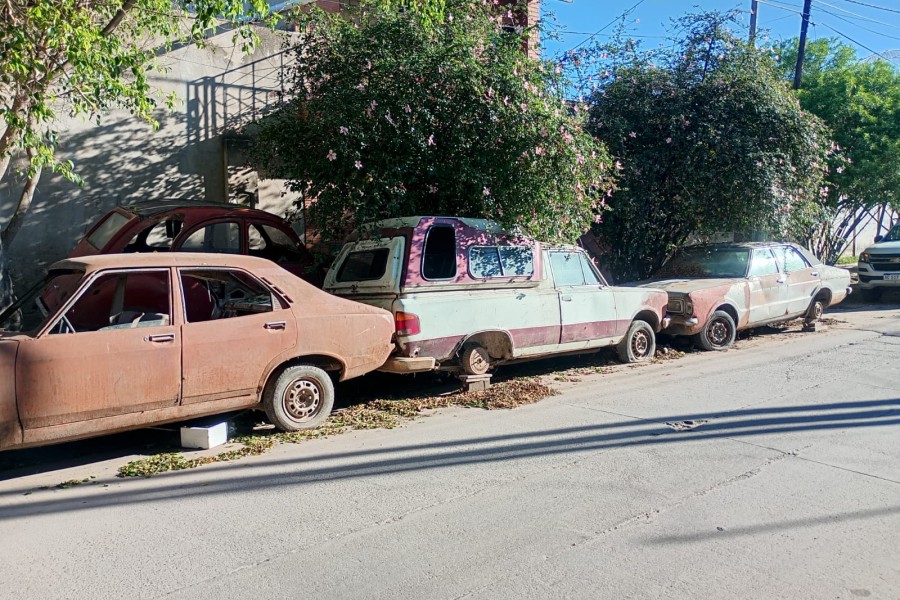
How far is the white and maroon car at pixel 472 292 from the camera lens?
7.79 meters

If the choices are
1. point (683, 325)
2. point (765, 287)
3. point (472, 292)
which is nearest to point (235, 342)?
point (472, 292)

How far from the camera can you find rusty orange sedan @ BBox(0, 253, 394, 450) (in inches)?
210

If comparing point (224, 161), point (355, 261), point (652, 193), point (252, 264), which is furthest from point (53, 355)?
point (652, 193)

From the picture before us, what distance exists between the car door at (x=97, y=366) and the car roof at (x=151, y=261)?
0.07m

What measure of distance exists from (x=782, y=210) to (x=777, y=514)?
979 cm

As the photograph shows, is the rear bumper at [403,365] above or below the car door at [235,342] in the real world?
below

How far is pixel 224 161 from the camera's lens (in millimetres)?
13398

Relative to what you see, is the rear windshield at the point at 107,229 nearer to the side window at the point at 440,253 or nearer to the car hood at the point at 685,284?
the side window at the point at 440,253

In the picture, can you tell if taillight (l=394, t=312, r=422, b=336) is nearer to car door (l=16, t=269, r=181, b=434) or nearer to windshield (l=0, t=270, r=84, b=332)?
car door (l=16, t=269, r=181, b=434)

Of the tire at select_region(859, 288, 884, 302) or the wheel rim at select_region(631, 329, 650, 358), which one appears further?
the tire at select_region(859, 288, 884, 302)

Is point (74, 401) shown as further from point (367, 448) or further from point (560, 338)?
point (560, 338)

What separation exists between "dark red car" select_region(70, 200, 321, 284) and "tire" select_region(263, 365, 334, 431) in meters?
3.31

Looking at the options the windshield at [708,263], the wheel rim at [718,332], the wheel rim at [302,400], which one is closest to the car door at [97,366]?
the wheel rim at [302,400]

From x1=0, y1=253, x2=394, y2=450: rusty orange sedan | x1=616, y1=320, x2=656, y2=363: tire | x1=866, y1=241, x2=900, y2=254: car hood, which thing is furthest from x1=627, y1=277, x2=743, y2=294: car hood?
x1=866, y1=241, x2=900, y2=254: car hood
